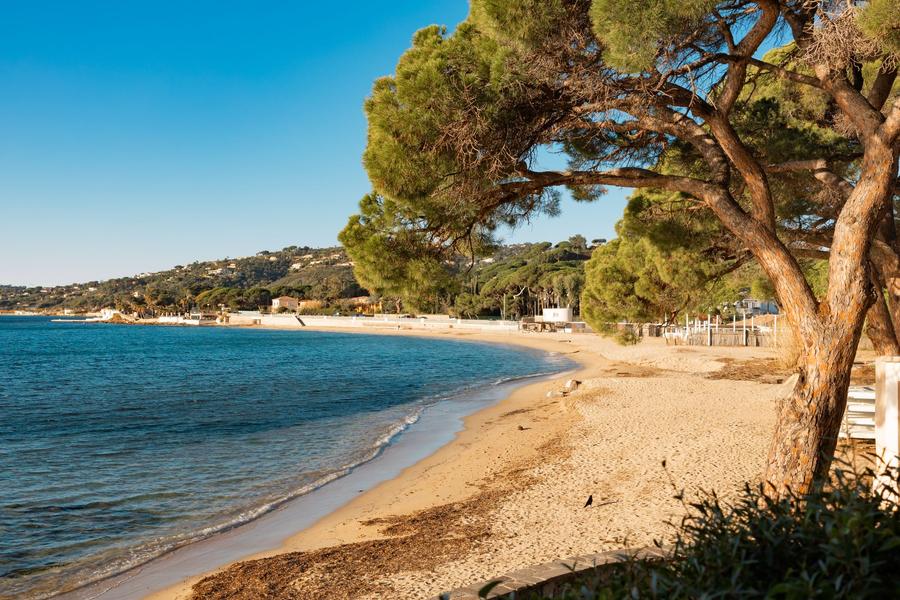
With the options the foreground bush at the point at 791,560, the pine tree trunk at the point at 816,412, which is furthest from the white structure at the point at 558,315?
the foreground bush at the point at 791,560

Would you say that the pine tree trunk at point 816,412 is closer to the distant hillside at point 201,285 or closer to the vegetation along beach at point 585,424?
the vegetation along beach at point 585,424

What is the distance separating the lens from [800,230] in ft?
29.9

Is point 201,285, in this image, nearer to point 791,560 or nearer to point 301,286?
point 301,286

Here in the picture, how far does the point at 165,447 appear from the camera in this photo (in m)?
13.6

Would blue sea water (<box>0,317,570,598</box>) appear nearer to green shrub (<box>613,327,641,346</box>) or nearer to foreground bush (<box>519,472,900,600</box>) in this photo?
green shrub (<box>613,327,641,346</box>)

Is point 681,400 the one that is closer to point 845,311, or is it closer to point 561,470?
point 561,470

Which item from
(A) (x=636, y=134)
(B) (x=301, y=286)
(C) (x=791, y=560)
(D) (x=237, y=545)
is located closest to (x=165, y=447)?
(D) (x=237, y=545)

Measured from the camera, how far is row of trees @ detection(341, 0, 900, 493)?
5066mm

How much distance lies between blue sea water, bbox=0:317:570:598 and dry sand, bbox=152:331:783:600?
1650mm

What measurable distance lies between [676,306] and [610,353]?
21691mm

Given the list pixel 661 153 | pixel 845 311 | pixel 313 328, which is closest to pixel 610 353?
pixel 661 153

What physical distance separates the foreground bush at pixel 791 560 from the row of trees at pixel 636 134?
2279 mm

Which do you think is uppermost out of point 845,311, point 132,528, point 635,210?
point 635,210

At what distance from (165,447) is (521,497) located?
8585 millimetres
